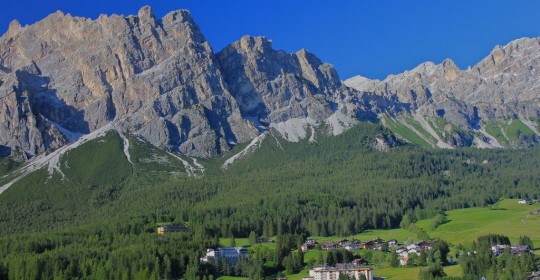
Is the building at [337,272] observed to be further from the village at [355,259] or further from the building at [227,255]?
the building at [227,255]

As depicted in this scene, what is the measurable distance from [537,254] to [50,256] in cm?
10628

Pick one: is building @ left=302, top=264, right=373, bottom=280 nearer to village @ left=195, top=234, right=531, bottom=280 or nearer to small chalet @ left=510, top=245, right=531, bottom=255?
village @ left=195, top=234, right=531, bottom=280

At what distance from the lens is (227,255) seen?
7589 inches

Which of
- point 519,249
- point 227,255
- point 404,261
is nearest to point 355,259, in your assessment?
point 404,261

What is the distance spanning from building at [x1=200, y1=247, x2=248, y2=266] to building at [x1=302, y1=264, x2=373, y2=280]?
2536cm

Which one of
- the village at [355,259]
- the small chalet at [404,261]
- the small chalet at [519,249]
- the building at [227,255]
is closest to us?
the village at [355,259]

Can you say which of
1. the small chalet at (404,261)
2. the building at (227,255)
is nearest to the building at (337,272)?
the small chalet at (404,261)

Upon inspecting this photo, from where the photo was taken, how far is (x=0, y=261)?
18762 cm

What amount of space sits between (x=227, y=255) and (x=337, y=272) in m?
34.7

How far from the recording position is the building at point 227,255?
188 m

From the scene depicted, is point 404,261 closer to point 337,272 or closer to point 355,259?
point 355,259

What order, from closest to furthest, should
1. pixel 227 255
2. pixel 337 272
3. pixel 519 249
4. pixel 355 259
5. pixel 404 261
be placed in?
pixel 337 272
pixel 519 249
pixel 404 261
pixel 355 259
pixel 227 255

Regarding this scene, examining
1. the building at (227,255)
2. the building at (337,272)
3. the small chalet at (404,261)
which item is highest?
the building at (227,255)

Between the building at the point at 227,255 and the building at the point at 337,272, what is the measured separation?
25.4 meters
